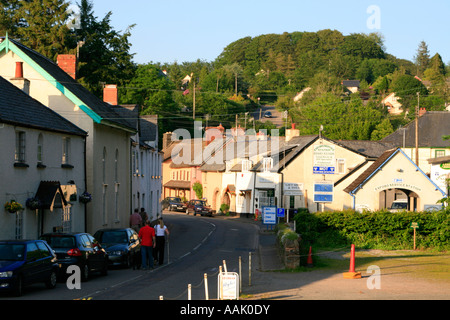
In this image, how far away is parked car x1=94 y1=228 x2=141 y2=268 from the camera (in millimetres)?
26719

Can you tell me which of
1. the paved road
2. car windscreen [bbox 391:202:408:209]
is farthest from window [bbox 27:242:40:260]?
car windscreen [bbox 391:202:408:209]

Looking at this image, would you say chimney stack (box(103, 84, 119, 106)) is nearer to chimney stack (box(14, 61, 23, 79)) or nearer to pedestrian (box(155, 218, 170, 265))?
chimney stack (box(14, 61, 23, 79))

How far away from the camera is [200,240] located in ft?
137

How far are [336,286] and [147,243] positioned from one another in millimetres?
8926

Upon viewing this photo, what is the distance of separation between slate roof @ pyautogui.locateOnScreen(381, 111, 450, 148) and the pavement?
5015cm

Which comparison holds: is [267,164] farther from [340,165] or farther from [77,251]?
[77,251]

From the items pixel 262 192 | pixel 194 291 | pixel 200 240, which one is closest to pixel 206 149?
pixel 262 192

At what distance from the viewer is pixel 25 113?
27.4m

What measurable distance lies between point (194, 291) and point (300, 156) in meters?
41.6

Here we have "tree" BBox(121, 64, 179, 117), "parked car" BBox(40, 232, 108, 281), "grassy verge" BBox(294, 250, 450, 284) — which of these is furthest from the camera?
"tree" BBox(121, 64, 179, 117)

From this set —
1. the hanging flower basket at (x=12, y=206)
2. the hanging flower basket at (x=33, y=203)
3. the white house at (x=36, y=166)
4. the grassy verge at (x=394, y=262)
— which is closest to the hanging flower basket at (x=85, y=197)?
the white house at (x=36, y=166)

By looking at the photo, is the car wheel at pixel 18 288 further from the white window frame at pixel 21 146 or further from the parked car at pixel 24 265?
the white window frame at pixel 21 146

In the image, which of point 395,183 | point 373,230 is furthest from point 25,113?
point 395,183
